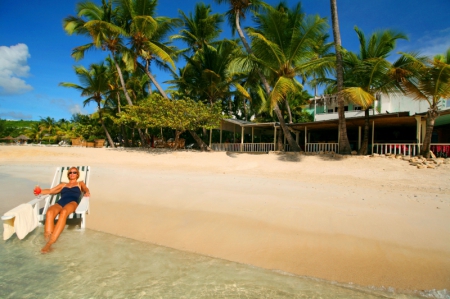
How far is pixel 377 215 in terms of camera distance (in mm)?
4867

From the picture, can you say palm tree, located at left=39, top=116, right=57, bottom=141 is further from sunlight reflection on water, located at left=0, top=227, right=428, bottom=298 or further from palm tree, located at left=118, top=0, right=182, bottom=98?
sunlight reflection on water, located at left=0, top=227, right=428, bottom=298

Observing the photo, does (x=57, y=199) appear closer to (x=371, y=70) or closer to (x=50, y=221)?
(x=50, y=221)

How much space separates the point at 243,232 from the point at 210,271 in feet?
3.70

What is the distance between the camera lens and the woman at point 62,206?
418 centimetres

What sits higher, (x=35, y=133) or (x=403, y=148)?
(x=35, y=133)

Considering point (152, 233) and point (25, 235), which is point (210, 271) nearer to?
point (152, 233)

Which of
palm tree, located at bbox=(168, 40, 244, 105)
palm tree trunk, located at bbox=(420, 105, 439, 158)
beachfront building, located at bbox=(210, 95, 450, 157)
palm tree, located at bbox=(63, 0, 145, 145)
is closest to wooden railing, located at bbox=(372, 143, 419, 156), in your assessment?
beachfront building, located at bbox=(210, 95, 450, 157)

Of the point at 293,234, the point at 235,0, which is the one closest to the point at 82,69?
the point at 235,0

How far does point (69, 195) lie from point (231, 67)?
1137cm

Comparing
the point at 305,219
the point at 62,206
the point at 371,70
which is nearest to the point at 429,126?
the point at 371,70

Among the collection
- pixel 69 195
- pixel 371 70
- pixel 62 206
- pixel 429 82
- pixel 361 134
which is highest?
pixel 371 70

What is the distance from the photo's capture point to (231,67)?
14.4m

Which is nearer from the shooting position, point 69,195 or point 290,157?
point 69,195

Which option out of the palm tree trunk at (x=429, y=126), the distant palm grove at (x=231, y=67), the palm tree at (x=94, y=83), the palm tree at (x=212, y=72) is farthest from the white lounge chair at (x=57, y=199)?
the palm tree at (x=94, y=83)
